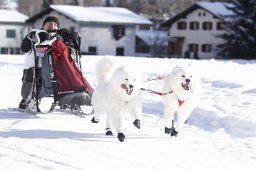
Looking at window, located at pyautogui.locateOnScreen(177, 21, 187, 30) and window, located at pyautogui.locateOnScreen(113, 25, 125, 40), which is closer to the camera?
window, located at pyautogui.locateOnScreen(177, 21, 187, 30)

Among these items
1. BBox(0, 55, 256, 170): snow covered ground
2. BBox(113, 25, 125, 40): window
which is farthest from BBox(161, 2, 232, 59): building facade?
BBox(0, 55, 256, 170): snow covered ground

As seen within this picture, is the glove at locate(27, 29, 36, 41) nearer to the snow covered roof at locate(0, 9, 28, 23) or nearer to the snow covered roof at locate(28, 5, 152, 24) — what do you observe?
the snow covered roof at locate(28, 5, 152, 24)

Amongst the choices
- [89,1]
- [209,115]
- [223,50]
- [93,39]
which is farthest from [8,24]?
[209,115]

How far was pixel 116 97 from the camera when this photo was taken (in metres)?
7.61

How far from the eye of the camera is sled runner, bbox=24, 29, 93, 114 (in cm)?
940

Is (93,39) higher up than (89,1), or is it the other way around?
(89,1)

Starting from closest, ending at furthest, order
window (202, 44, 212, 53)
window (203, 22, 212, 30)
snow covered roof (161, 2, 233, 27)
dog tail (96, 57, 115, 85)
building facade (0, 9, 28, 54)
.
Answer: dog tail (96, 57, 115, 85) < snow covered roof (161, 2, 233, 27) < window (202, 44, 212, 53) < window (203, 22, 212, 30) < building facade (0, 9, 28, 54)

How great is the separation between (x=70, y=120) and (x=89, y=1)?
10536cm

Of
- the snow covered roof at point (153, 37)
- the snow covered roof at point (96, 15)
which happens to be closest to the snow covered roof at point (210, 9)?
the snow covered roof at point (96, 15)

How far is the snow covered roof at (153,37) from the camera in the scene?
6638 centimetres

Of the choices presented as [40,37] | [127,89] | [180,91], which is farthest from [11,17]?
[127,89]

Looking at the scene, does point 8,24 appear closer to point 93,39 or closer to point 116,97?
point 93,39

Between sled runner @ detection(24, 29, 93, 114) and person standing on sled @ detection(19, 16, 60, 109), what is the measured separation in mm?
55

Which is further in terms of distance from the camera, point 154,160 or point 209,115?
point 209,115
